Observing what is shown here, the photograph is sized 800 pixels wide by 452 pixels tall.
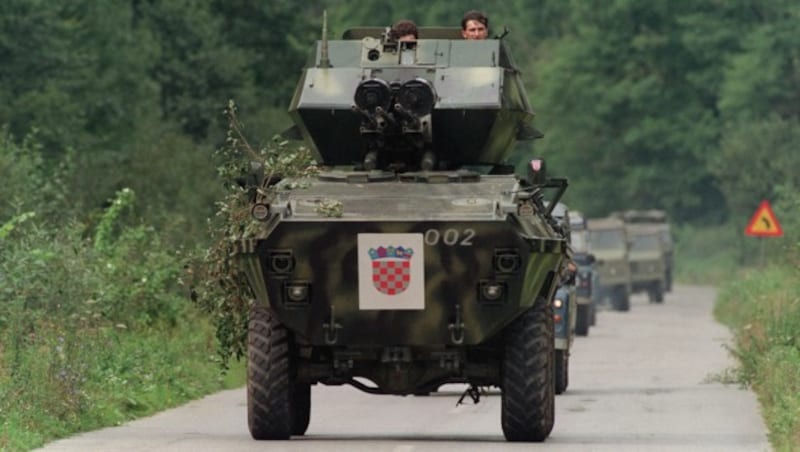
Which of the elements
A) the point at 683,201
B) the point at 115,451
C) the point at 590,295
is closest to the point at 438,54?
the point at 115,451

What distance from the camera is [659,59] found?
89.2m

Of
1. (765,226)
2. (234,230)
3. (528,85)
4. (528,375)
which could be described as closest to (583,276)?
(765,226)

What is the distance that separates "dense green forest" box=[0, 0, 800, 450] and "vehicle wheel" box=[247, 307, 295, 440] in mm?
1643

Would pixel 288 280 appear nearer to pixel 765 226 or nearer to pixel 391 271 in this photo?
pixel 391 271

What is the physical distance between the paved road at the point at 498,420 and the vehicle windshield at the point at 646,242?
3054cm

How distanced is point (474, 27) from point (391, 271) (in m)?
4.73

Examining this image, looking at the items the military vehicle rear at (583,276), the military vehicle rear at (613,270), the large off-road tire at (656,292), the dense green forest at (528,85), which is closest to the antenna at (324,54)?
the dense green forest at (528,85)

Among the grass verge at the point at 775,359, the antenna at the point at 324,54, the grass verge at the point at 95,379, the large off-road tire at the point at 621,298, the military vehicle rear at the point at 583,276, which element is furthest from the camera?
the large off-road tire at the point at 621,298

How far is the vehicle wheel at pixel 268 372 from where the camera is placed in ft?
61.5

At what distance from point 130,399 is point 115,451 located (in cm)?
475

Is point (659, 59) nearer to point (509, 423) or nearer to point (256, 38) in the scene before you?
point (256, 38)

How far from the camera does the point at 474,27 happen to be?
22.5 meters

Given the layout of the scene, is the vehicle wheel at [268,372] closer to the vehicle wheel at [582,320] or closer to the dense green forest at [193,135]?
the dense green forest at [193,135]

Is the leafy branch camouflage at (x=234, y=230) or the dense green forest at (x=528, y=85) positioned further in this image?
the dense green forest at (x=528, y=85)
